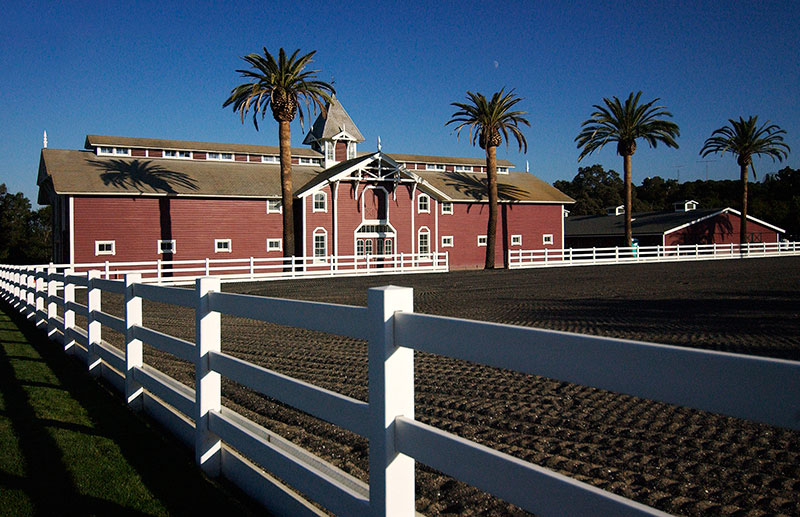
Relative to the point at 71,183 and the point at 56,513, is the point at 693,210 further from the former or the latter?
the point at 56,513

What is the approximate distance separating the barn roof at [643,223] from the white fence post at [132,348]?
54.5m

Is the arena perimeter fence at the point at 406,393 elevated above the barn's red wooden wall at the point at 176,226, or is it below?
A: below

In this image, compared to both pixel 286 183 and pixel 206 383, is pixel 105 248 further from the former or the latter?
pixel 206 383

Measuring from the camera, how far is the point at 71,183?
109 feet

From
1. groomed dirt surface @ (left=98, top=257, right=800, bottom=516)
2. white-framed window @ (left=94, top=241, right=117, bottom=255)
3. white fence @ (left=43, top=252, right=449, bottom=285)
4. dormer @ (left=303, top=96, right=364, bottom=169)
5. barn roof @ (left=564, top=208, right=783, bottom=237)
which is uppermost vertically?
dormer @ (left=303, top=96, right=364, bottom=169)

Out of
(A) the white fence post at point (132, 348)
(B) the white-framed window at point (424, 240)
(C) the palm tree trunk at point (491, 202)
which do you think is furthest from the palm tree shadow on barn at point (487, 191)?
(A) the white fence post at point (132, 348)

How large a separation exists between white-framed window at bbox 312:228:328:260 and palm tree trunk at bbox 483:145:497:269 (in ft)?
34.0

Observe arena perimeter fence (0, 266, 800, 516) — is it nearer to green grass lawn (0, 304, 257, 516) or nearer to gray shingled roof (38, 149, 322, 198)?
green grass lawn (0, 304, 257, 516)

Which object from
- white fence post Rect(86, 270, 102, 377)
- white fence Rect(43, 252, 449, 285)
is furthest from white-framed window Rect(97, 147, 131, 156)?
white fence post Rect(86, 270, 102, 377)

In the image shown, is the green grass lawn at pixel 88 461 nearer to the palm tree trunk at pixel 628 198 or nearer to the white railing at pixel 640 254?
the white railing at pixel 640 254

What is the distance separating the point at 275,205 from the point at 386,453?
36.6 m

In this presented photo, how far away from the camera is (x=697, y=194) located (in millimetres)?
100938

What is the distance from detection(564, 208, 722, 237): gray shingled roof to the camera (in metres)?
56.8

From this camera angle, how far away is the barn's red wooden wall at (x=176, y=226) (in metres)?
32.9
